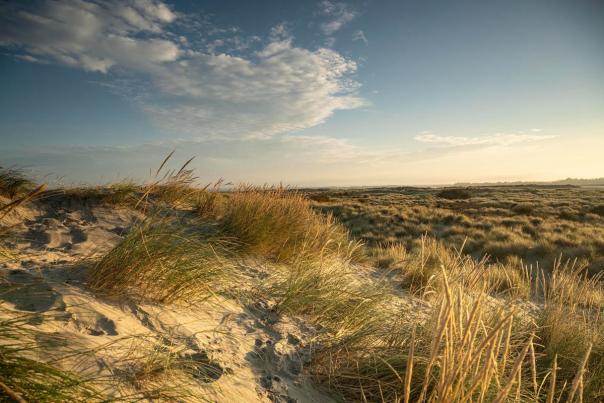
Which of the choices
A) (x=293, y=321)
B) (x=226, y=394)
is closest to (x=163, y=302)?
(x=226, y=394)

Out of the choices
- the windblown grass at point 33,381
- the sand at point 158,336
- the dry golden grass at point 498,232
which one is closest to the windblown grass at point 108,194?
the sand at point 158,336

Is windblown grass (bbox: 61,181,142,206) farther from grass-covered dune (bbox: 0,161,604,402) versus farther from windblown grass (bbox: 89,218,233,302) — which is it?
windblown grass (bbox: 89,218,233,302)

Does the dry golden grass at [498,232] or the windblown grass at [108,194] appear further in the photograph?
the dry golden grass at [498,232]

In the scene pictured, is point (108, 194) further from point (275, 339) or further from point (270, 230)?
point (275, 339)

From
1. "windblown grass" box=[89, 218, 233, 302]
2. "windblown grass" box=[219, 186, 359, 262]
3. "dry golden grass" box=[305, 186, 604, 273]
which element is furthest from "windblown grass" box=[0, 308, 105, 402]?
"dry golden grass" box=[305, 186, 604, 273]

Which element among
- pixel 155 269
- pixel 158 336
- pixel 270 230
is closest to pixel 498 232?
pixel 270 230

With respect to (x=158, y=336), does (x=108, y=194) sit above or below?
above

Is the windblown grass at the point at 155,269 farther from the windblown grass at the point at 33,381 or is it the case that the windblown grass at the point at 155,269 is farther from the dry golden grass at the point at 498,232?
the dry golden grass at the point at 498,232

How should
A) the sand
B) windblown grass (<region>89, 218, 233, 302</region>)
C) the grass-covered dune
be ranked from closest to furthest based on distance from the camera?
1. the grass-covered dune
2. the sand
3. windblown grass (<region>89, 218, 233, 302</region>)

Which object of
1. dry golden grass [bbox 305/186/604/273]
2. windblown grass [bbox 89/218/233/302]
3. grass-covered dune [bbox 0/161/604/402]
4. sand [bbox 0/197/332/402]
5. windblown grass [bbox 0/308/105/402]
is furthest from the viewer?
dry golden grass [bbox 305/186/604/273]

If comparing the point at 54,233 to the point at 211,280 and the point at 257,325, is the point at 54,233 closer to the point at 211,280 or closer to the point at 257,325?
the point at 211,280

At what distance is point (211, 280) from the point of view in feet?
9.34

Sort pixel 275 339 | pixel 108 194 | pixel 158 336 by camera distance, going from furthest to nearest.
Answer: pixel 108 194 → pixel 275 339 → pixel 158 336

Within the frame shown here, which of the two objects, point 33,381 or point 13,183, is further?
point 13,183
